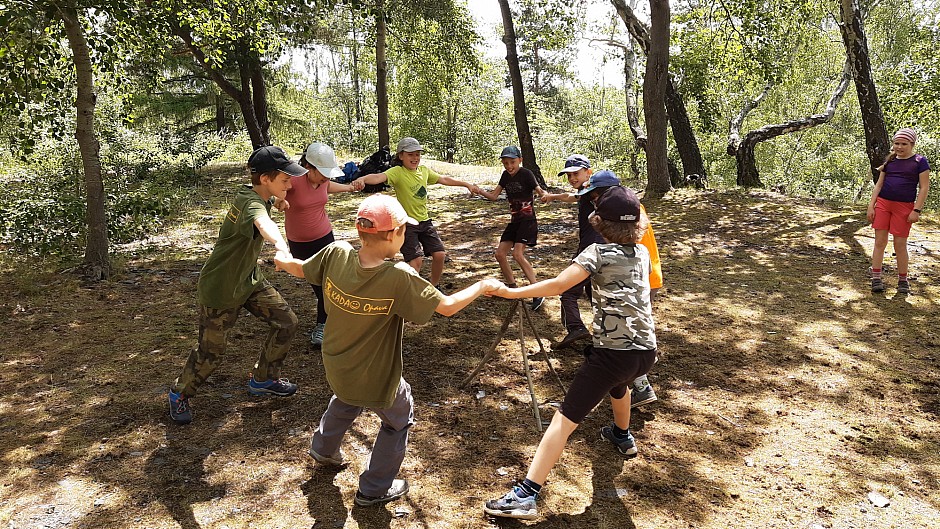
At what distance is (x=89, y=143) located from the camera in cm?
719

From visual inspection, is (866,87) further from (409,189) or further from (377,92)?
(377,92)

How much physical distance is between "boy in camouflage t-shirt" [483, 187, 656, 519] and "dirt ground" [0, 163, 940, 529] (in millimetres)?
270

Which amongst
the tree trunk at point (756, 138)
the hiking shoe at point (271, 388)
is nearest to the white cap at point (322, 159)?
the hiking shoe at point (271, 388)

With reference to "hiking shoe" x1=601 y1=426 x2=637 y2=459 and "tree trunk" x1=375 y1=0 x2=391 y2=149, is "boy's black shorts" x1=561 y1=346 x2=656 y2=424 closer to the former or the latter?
"hiking shoe" x1=601 y1=426 x2=637 y2=459

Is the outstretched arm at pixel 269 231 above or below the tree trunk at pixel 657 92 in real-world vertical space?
below

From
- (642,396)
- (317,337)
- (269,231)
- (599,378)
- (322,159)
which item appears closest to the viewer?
(599,378)

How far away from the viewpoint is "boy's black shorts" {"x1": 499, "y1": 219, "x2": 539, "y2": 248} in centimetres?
643

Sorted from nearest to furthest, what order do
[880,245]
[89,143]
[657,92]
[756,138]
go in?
[880,245]
[89,143]
[657,92]
[756,138]

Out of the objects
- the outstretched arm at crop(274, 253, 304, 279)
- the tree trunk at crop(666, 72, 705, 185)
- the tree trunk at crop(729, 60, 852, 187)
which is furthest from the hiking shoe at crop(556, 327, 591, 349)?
the tree trunk at crop(729, 60, 852, 187)

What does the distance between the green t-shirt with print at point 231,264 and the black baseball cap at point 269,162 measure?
17 cm

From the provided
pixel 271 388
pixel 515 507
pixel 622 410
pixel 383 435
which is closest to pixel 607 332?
pixel 622 410

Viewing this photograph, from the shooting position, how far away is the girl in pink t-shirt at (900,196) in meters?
6.54

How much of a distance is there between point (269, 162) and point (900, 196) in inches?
267

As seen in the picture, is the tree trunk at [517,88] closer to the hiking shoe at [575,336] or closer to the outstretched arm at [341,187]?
Answer: the hiking shoe at [575,336]
